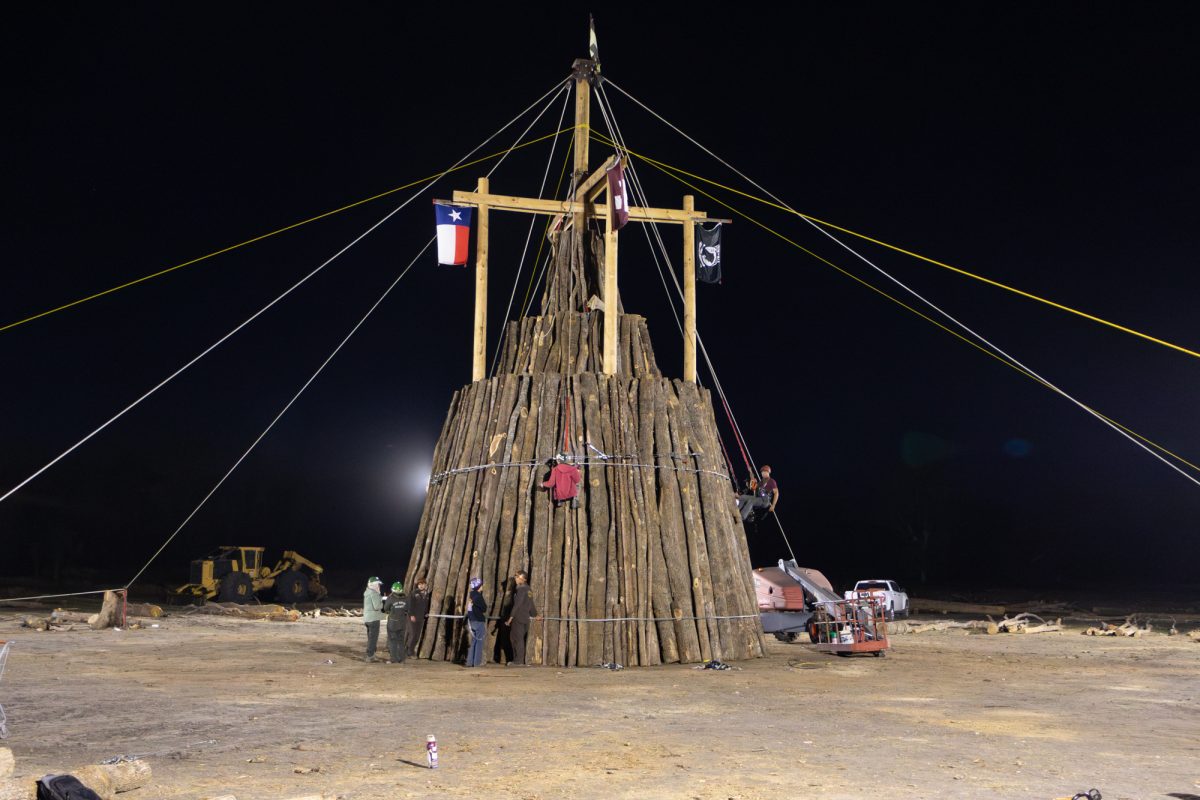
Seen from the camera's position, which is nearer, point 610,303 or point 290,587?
point 610,303

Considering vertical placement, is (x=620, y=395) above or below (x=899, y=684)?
above

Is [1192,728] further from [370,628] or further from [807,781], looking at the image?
[370,628]

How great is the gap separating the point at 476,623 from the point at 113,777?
319 inches

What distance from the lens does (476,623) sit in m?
14.3

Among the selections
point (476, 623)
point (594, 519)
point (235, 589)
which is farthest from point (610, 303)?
point (235, 589)

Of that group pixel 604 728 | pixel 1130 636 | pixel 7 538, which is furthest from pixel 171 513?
pixel 604 728

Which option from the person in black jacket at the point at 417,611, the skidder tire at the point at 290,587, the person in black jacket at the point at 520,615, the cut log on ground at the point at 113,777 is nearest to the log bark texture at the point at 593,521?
the person in black jacket at the point at 417,611

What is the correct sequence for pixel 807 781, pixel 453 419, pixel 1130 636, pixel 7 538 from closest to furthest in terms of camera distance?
pixel 807 781 < pixel 453 419 < pixel 1130 636 < pixel 7 538

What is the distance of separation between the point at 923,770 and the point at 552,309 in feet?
37.9

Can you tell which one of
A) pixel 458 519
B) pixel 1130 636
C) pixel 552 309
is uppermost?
pixel 552 309

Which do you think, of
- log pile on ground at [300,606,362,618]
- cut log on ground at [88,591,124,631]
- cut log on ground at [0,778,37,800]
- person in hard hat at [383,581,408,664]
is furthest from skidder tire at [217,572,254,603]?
cut log on ground at [0,778,37,800]

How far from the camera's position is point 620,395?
1570 cm

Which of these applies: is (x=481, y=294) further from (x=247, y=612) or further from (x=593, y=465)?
(x=247, y=612)

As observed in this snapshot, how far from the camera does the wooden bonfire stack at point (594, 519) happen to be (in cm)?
1444
